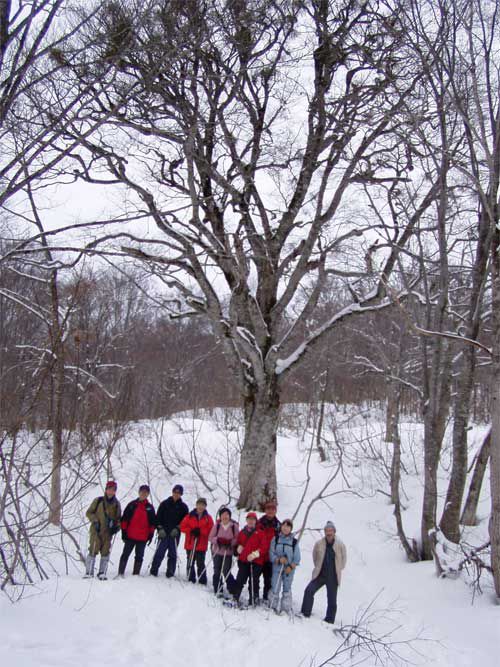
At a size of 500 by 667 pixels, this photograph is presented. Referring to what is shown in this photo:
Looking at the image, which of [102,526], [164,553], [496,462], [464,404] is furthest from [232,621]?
[464,404]

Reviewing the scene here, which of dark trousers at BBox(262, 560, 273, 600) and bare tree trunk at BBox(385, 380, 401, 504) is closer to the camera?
dark trousers at BBox(262, 560, 273, 600)

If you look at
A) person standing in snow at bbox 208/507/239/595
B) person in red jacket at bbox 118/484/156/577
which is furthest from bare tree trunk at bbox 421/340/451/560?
person in red jacket at bbox 118/484/156/577

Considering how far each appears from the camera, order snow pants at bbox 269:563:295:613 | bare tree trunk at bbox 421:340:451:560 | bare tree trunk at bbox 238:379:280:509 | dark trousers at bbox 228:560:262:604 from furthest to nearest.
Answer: bare tree trunk at bbox 238:379:280:509 < bare tree trunk at bbox 421:340:451:560 < dark trousers at bbox 228:560:262:604 < snow pants at bbox 269:563:295:613

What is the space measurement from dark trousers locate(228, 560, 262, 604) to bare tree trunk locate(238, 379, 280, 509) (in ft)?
15.2

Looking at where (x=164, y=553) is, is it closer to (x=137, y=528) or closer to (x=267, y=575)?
(x=137, y=528)

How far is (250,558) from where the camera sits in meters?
7.43

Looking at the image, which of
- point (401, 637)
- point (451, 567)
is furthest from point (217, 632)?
point (451, 567)

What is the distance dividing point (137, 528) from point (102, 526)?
501mm

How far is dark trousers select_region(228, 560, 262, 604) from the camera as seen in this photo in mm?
7352

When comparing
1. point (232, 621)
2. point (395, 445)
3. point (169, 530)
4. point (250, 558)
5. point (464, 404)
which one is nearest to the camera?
point (232, 621)

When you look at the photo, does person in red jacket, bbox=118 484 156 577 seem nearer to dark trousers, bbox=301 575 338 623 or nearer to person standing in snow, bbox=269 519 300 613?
person standing in snow, bbox=269 519 300 613

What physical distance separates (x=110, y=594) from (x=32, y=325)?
1576cm

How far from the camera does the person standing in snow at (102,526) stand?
7.74 m

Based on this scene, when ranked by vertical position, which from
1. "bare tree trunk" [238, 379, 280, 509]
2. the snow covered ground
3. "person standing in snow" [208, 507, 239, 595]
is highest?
"bare tree trunk" [238, 379, 280, 509]
